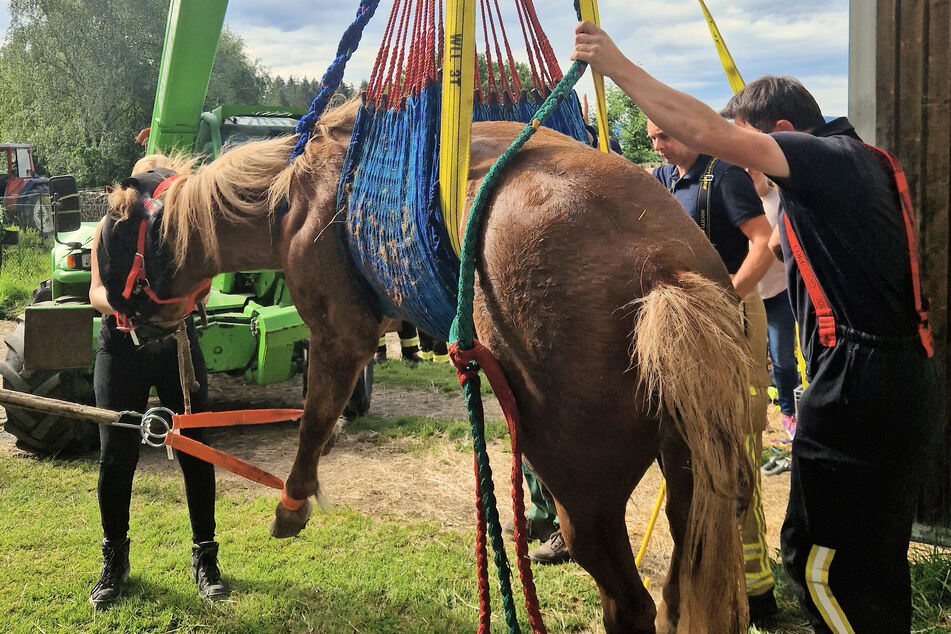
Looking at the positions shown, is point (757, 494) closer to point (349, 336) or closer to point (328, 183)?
point (349, 336)

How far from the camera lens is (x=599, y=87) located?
6.46ft

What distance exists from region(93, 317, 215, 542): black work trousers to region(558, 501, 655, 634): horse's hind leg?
2097 millimetres

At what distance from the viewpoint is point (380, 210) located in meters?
1.89

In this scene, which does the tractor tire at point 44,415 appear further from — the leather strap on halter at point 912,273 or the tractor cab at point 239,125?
the leather strap on halter at point 912,273

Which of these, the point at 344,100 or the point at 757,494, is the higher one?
the point at 344,100

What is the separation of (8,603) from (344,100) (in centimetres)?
249

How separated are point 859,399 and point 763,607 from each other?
4.15 ft

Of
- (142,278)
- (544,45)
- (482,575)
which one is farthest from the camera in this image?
(142,278)

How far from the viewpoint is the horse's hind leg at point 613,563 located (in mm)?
1472

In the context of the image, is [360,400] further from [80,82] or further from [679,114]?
[80,82]

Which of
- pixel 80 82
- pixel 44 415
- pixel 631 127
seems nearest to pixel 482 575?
pixel 44 415

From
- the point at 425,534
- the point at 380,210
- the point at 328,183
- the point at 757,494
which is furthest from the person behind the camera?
the point at 425,534

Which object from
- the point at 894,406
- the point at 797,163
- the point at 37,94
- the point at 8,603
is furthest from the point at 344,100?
the point at 37,94

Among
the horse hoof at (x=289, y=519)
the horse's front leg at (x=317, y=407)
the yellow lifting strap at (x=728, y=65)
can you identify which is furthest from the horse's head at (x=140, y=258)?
Result: the yellow lifting strap at (x=728, y=65)
